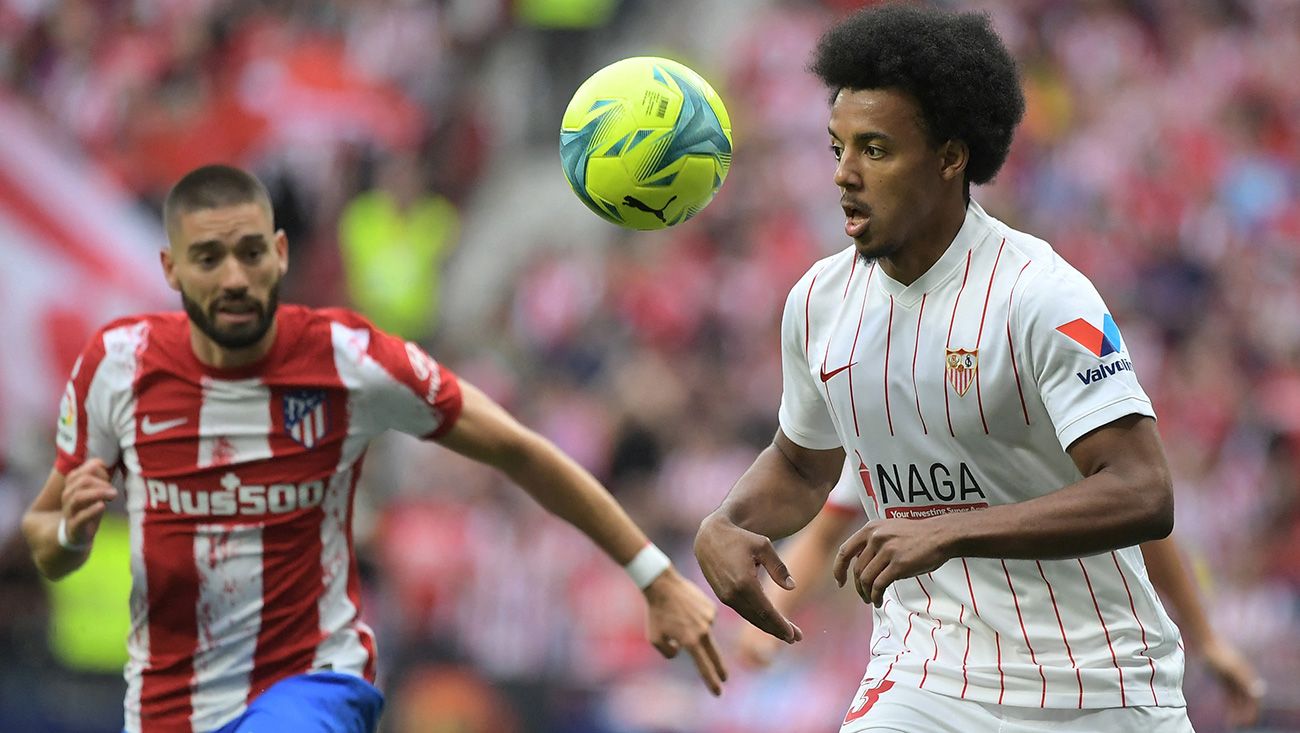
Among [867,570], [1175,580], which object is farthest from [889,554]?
[1175,580]

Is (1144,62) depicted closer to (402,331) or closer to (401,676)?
(402,331)

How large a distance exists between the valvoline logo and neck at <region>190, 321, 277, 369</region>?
98.2 inches

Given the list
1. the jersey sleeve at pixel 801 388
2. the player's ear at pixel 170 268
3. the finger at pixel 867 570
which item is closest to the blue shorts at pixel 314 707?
the player's ear at pixel 170 268

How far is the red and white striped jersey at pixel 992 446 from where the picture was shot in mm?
3621

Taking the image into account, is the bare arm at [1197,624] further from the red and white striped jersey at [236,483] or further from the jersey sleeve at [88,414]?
the jersey sleeve at [88,414]

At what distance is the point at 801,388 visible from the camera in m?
4.22

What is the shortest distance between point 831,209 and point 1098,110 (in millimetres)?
2451

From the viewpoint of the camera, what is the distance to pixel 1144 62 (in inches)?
521

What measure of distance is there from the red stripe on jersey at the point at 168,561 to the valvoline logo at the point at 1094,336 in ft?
8.78

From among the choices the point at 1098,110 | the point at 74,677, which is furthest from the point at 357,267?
the point at 1098,110

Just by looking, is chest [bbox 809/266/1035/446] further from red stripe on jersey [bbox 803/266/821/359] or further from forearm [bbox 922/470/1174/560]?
forearm [bbox 922/470/1174/560]

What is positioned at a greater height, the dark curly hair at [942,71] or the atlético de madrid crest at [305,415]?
the dark curly hair at [942,71]

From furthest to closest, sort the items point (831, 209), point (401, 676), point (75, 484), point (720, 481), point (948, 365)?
→ point (831, 209) → point (720, 481) → point (401, 676) → point (75, 484) → point (948, 365)

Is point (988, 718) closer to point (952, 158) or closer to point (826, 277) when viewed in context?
point (826, 277)
